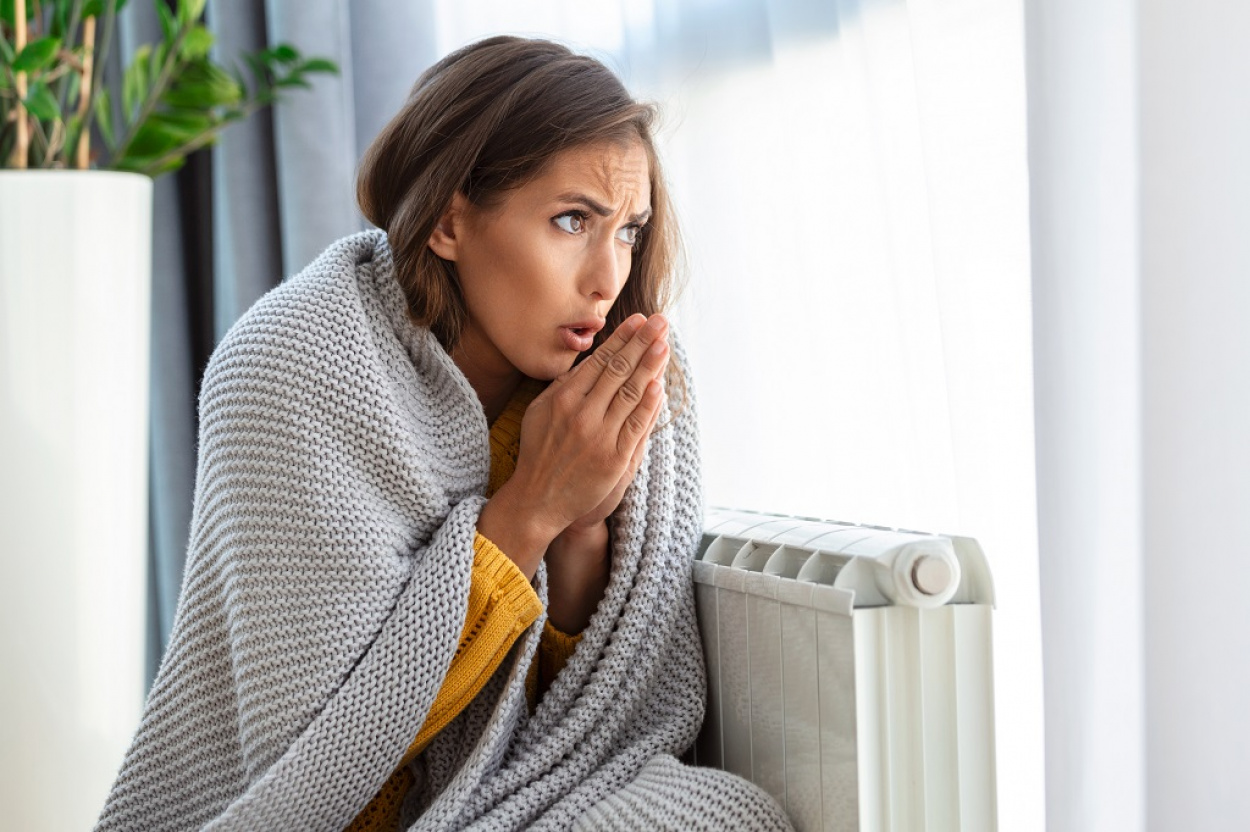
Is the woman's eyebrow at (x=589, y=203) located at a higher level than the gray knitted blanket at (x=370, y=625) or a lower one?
higher

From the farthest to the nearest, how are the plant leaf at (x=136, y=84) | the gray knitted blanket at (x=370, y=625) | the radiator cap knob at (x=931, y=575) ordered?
the plant leaf at (x=136, y=84) → the gray knitted blanket at (x=370, y=625) → the radiator cap knob at (x=931, y=575)

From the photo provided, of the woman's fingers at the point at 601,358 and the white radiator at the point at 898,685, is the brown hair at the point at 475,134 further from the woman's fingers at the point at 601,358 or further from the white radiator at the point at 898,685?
the white radiator at the point at 898,685

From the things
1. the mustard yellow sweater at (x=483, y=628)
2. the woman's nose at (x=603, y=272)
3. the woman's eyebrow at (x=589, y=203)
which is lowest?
the mustard yellow sweater at (x=483, y=628)

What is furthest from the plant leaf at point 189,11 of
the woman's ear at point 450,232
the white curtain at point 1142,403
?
the white curtain at point 1142,403

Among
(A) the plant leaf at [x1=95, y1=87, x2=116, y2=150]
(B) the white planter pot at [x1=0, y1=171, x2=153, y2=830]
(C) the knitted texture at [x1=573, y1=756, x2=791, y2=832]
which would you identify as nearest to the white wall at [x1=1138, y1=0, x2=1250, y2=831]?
(C) the knitted texture at [x1=573, y1=756, x2=791, y2=832]

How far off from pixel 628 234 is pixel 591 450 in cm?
22

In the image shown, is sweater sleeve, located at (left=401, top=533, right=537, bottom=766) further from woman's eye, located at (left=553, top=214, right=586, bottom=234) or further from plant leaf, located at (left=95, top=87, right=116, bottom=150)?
plant leaf, located at (left=95, top=87, right=116, bottom=150)

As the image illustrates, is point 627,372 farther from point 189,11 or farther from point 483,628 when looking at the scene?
point 189,11

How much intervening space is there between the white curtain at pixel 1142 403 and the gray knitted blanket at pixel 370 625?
0.97 feet

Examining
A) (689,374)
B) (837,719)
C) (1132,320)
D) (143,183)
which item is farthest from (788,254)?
(143,183)

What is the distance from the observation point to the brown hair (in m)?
1.00

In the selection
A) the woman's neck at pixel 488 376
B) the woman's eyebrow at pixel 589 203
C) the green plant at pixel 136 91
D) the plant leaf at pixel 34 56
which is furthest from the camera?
the green plant at pixel 136 91

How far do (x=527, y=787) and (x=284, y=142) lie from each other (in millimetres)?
1271

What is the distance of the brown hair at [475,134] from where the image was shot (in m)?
→ 1.00
